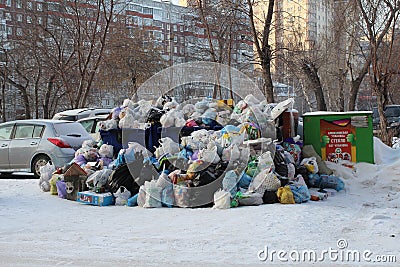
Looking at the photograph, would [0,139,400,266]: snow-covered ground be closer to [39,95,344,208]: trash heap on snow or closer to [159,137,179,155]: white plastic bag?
[39,95,344,208]: trash heap on snow

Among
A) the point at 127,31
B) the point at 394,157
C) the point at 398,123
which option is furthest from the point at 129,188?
the point at 127,31

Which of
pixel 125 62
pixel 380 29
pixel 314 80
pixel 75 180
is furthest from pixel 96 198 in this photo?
pixel 125 62

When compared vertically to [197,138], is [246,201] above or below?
below

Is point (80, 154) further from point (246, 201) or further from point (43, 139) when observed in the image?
point (246, 201)

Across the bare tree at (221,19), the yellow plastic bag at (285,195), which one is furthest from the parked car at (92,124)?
the yellow plastic bag at (285,195)

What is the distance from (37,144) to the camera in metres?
12.7

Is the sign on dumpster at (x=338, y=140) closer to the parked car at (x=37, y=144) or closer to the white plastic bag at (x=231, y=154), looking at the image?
the white plastic bag at (x=231, y=154)

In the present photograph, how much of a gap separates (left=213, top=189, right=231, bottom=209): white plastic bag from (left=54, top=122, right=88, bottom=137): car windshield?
613 centimetres

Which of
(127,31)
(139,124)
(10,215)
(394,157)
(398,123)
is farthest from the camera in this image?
(127,31)

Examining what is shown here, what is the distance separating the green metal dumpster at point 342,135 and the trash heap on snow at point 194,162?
19.8 inches

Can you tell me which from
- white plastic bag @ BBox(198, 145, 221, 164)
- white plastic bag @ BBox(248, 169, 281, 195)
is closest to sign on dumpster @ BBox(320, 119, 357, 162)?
white plastic bag @ BBox(248, 169, 281, 195)

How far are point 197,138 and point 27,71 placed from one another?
84.8 ft

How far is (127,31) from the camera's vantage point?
3206cm
